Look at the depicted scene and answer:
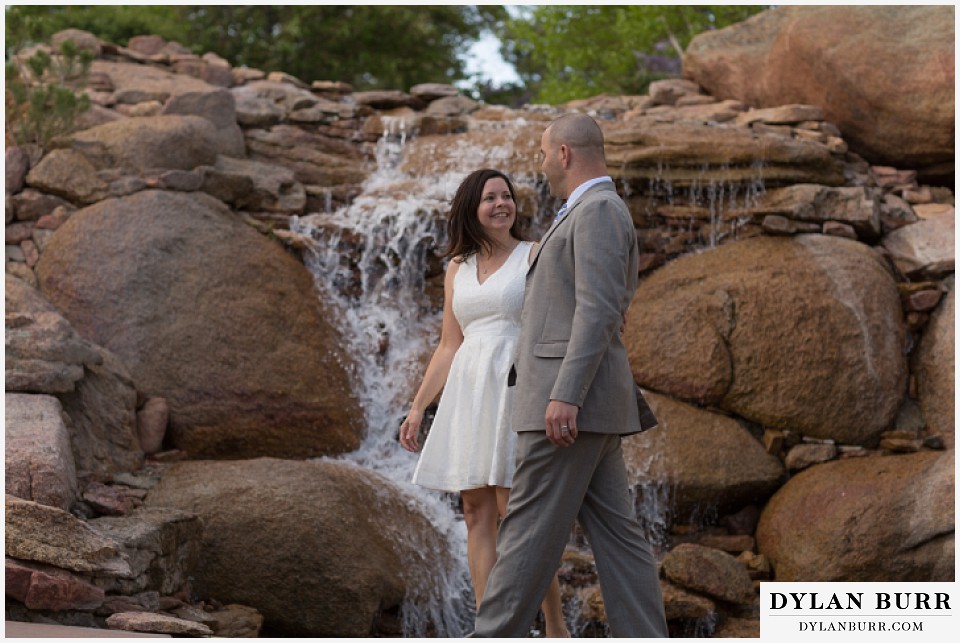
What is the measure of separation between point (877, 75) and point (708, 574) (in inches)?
243

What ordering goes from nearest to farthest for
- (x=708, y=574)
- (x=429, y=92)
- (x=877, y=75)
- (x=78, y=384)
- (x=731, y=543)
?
(x=708, y=574) → (x=78, y=384) → (x=731, y=543) → (x=877, y=75) → (x=429, y=92)

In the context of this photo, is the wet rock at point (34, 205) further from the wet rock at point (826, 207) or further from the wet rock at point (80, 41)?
the wet rock at point (826, 207)

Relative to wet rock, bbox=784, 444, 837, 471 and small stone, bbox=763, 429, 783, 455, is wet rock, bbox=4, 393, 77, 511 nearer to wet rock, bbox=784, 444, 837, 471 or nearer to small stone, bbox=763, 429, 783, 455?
small stone, bbox=763, 429, 783, 455

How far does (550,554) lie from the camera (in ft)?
13.1

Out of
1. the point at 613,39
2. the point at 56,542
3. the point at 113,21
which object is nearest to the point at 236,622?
the point at 56,542

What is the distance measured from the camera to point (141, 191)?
9289 millimetres

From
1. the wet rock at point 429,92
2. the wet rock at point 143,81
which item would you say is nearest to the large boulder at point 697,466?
the wet rock at point 429,92

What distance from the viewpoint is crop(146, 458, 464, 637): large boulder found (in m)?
6.26

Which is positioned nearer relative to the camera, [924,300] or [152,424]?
[152,424]

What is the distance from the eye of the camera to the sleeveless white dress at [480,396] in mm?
4633

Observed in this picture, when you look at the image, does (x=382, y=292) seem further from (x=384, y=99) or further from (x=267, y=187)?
(x=384, y=99)

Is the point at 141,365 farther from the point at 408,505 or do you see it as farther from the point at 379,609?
the point at 379,609

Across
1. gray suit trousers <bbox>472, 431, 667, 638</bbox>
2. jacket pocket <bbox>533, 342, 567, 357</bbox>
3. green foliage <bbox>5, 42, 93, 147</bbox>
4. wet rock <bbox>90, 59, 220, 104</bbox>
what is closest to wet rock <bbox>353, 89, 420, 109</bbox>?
wet rock <bbox>90, 59, 220, 104</bbox>

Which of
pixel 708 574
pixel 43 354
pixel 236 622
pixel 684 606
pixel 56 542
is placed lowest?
pixel 684 606
